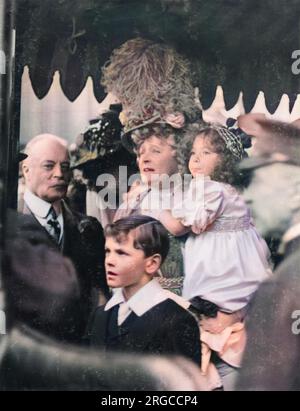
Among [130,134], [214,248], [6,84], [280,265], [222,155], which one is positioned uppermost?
[6,84]

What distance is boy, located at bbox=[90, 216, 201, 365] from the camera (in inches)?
180

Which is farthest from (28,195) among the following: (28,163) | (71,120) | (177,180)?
(177,180)

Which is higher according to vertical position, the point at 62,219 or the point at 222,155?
the point at 222,155

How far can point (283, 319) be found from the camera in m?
4.67

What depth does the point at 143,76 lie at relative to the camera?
4.62 m

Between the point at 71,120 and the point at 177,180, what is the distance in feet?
2.42

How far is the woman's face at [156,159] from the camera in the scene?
4.62 m

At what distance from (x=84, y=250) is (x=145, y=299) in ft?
1.55

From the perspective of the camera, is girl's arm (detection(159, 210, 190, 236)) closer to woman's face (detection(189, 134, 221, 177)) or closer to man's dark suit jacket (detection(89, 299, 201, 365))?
woman's face (detection(189, 134, 221, 177))

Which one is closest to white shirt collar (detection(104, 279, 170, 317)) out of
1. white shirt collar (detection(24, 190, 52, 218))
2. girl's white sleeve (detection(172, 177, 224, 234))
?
girl's white sleeve (detection(172, 177, 224, 234))

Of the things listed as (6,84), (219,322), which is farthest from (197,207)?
(6,84)

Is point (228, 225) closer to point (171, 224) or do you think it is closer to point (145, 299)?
point (171, 224)

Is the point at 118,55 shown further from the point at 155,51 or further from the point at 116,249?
the point at 116,249

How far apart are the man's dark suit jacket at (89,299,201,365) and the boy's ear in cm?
20
